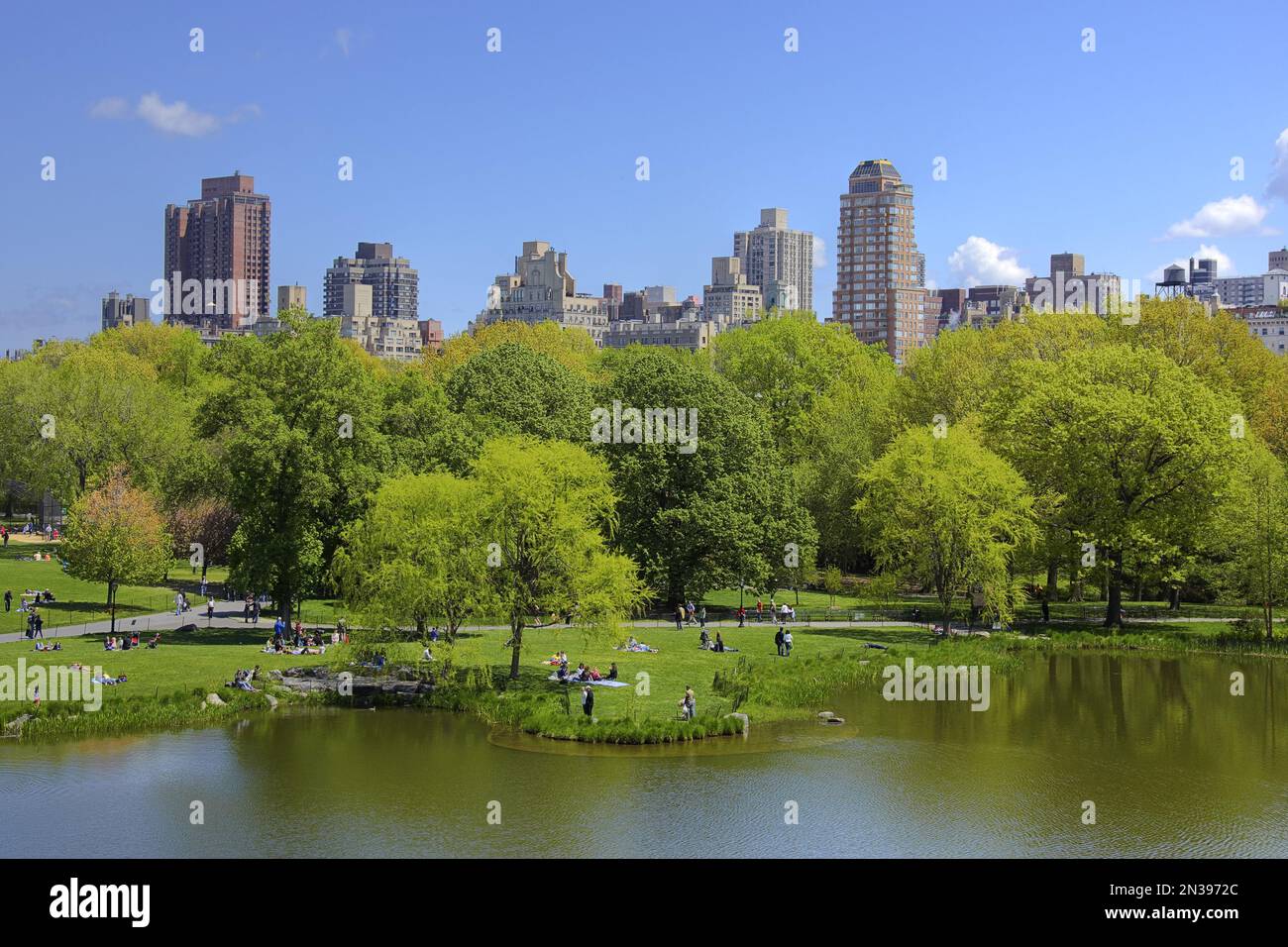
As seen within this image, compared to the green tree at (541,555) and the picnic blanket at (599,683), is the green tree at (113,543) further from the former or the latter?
the picnic blanket at (599,683)

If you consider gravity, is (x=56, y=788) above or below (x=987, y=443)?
below

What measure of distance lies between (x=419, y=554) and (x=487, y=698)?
5.22 m

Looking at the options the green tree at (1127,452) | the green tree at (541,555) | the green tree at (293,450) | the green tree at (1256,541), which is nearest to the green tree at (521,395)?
the green tree at (293,450)

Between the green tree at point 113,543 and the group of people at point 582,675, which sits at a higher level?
the green tree at point 113,543

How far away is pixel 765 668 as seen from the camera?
155ft

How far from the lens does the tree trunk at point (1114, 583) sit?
198 feet

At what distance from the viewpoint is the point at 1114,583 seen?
60375 millimetres

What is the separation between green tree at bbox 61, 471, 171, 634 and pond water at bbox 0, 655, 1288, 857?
18.0 meters

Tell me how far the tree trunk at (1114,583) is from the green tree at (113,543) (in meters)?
41.6

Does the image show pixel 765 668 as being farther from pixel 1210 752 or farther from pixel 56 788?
pixel 56 788

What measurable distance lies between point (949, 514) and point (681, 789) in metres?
26.7
